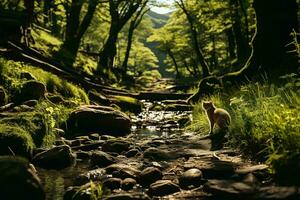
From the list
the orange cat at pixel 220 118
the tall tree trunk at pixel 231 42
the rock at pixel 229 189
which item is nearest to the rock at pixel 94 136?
the orange cat at pixel 220 118

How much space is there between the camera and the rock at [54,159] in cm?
703

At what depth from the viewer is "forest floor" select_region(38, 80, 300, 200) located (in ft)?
15.8

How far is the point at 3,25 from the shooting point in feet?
53.4

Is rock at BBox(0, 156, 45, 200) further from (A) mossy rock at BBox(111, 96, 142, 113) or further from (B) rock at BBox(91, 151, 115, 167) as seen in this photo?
(A) mossy rock at BBox(111, 96, 142, 113)

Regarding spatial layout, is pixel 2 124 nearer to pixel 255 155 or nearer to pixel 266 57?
pixel 255 155

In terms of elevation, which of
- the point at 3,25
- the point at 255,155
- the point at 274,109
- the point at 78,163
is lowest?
the point at 78,163

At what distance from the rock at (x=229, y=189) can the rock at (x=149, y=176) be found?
1000mm

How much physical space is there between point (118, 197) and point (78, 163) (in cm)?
277

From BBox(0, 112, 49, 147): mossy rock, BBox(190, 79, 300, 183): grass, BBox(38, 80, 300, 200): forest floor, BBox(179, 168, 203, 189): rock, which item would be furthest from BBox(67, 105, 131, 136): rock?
BBox(179, 168, 203, 189): rock

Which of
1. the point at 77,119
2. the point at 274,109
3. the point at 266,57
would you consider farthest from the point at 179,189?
the point at 266,57

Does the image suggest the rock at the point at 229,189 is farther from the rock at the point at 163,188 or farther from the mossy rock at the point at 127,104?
the mossy rock at the point at 127,104

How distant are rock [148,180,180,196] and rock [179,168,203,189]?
0.16 m

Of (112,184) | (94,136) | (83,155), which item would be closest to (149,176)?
(112,184)

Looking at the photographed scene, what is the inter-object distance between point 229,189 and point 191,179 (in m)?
0.87
